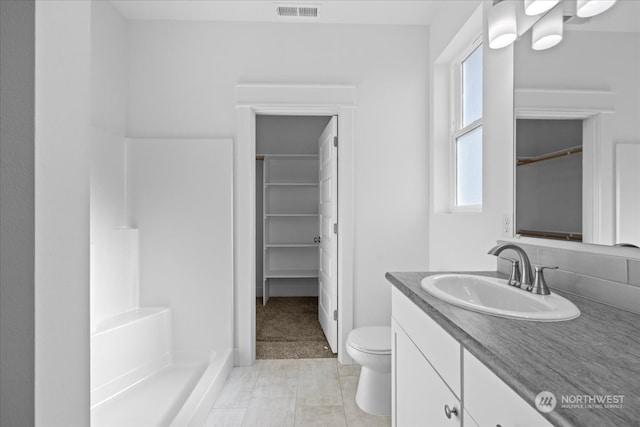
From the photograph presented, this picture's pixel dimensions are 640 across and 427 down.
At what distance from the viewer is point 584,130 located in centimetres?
110

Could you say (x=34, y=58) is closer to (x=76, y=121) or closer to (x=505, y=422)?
(x=76, y=121)

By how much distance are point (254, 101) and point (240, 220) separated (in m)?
0.93

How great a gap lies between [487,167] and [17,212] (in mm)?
1907

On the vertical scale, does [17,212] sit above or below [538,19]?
below

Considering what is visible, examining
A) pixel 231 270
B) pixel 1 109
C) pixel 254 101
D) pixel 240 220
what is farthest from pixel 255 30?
pixel 1 109

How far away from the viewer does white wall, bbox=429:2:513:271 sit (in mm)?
1603

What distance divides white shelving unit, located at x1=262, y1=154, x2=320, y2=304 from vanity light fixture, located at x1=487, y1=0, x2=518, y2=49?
296 centimetres

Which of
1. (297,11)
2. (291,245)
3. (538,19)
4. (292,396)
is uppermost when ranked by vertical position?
(297,11)

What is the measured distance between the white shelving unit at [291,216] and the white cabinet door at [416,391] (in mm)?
2941

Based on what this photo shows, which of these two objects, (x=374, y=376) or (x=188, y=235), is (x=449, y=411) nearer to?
(x=374, y=376)

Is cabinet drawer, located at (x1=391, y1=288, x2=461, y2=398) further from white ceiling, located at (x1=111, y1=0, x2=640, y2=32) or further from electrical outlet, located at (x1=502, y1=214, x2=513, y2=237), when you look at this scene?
white ceiling, located at (x1=111, y1=0, x2=640, y2=32)

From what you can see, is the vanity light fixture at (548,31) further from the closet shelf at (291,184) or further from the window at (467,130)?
the closet shelf at (291,184)

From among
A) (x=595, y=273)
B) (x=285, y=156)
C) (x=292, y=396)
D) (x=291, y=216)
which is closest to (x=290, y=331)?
(x=292, y=396)

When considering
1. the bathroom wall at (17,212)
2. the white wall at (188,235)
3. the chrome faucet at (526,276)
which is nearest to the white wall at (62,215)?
the bathroom wall at (17,212)
